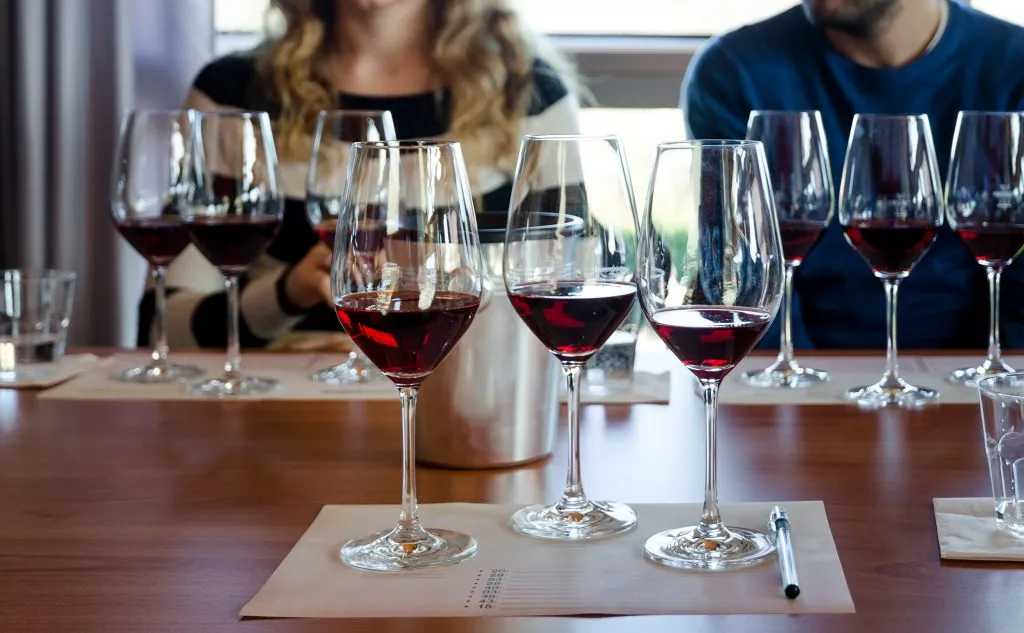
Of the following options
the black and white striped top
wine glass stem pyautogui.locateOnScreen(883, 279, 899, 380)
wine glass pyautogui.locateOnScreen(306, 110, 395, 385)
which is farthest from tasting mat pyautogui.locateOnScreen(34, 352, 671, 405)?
the black and white striped top

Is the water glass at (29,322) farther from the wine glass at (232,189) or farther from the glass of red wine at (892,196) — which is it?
the glass of red wine at (892,196)

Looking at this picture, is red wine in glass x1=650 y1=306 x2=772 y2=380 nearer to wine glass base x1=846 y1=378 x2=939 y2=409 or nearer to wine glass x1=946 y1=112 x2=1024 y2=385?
wine glass base x1=846 y1=378 x2=939 y2=409

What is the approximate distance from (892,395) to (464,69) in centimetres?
152

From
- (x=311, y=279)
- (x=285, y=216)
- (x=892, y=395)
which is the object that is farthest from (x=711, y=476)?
(x=285, y=216)

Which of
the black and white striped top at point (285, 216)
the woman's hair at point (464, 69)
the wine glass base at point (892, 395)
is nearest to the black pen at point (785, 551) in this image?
the wine glass base at point (892, 395)

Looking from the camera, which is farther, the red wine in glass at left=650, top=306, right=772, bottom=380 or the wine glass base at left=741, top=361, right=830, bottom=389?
the wine glass base at left=741, top=361, right=830, bottom=389

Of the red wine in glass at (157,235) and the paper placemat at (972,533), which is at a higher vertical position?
the red wine in glass at (157,235)

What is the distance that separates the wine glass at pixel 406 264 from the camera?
2.47ft

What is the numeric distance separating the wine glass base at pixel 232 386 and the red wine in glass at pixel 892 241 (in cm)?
61

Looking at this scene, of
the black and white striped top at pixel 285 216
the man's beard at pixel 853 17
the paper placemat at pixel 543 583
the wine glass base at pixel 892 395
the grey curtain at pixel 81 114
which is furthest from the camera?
the grey curtain at pixel 81 114

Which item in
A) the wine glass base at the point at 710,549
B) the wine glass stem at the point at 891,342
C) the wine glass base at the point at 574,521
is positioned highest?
the wine glass stem at the point at 891,342

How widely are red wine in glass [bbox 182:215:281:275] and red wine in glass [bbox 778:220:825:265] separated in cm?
54

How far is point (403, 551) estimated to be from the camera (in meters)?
0.77

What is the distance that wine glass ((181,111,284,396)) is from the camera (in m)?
1.35
